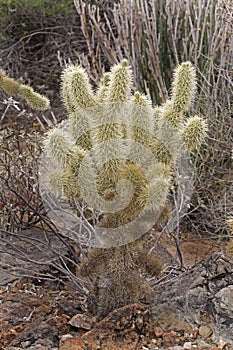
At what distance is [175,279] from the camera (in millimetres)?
2955

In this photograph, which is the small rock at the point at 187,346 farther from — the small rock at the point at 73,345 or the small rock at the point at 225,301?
the small rock at the point at 73,345

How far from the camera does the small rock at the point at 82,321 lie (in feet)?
8.93

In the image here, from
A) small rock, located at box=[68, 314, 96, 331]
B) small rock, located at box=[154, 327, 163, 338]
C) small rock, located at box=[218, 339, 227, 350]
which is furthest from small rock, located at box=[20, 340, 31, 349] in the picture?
small rock, located at box=[218, 339, 227, 350]

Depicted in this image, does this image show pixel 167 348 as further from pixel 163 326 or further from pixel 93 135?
pixel 93 135

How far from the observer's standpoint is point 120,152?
2508 millimetres

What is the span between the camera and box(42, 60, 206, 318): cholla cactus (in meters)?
2.48

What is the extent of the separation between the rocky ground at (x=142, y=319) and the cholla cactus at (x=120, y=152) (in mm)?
177

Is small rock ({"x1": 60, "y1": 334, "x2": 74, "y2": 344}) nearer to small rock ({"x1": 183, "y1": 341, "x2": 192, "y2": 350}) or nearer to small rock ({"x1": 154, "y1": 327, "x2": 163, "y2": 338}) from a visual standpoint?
small rock ({"x1": 154, "y1": 327, "x2": 163, "y2": 338})

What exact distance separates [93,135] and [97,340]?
91 cm

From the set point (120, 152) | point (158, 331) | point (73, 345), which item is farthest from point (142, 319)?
point (120, 152)

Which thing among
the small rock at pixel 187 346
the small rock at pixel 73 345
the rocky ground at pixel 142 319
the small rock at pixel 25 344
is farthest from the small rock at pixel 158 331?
the small rock at pixel 25 344

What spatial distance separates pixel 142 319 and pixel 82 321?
305 mm

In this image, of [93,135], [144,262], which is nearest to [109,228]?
[144,262]

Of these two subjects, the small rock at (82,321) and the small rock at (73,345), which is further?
the small rock at (82,321)
